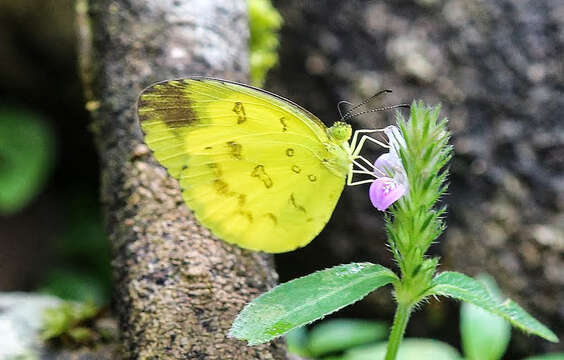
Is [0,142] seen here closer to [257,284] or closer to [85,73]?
[85,73]

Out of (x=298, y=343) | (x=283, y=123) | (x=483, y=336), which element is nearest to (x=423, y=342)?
(x=483, y=336)

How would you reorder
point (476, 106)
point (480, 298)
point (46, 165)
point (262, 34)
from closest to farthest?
point (480, 298)
point (476, 106)
point (262, 34)
point (46, 165)

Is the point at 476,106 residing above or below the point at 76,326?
above

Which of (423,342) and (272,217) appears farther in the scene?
(423,342)

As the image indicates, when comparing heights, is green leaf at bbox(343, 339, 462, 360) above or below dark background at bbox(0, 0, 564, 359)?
below

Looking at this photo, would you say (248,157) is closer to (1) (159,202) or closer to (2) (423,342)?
(1) (159,202)

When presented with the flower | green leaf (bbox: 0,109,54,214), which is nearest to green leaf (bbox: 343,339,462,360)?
the flower

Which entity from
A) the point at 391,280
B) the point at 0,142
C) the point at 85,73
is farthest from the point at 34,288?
the point at 391,280

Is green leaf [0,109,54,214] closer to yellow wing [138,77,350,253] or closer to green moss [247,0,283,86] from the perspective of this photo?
green moss [247,0,283,86]
